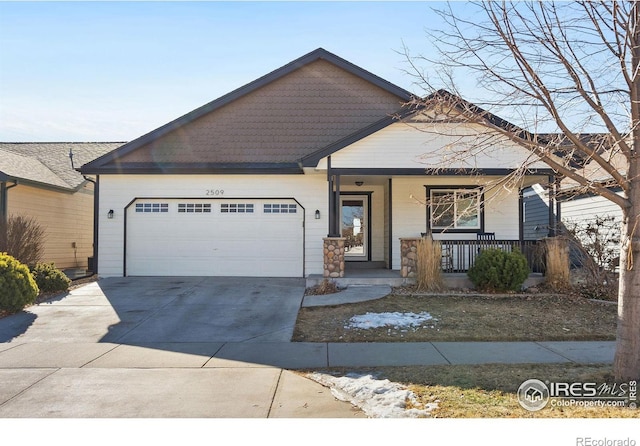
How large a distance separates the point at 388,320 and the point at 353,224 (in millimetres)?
7509

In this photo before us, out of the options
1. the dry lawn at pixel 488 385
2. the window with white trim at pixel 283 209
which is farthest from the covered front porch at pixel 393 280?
the dry lawn at pixel 488 385

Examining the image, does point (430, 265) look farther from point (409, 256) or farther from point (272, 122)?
point (272, 122)

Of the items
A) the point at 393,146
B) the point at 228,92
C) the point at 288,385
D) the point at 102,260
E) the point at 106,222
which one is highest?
the point at 228,92

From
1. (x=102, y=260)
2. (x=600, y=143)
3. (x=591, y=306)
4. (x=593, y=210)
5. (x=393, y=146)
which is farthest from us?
(x=593, y=210)

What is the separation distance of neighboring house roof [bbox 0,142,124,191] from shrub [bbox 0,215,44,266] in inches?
112

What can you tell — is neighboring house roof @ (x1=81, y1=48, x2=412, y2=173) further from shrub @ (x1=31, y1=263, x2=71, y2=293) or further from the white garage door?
shrub @ (x1=31, y1=263, x2=71, y2=293)

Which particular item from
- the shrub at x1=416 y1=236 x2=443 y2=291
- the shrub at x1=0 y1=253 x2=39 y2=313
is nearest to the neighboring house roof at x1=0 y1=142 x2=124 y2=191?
the shrub at x1=0 y1=253 x2=39 y2=313

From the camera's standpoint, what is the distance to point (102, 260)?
14.1 meters

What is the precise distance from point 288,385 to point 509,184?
359cm

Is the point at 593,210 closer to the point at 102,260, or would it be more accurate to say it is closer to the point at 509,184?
the point at 509,184

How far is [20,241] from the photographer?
40.6 feet

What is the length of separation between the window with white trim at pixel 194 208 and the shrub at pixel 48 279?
389 cm

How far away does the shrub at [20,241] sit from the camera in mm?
12117

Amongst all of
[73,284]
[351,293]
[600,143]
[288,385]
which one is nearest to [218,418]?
[288,385]
